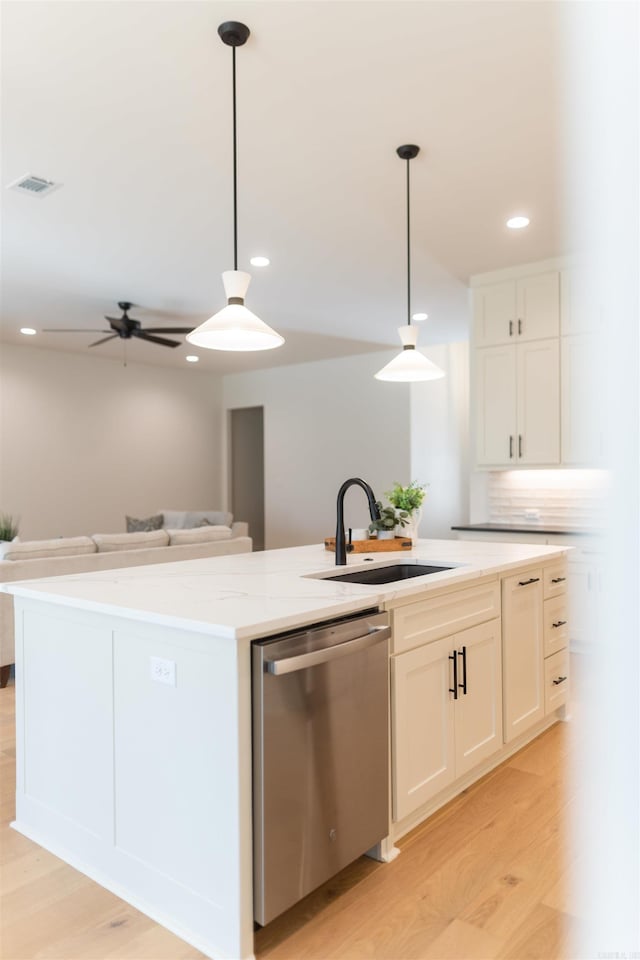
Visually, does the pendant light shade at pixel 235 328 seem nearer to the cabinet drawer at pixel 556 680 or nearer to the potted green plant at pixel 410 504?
the potted green plant at pixel 410 504

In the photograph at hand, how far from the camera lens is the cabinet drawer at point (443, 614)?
85.6 inches

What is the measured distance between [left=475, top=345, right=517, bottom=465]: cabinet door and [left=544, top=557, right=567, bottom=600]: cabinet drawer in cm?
164

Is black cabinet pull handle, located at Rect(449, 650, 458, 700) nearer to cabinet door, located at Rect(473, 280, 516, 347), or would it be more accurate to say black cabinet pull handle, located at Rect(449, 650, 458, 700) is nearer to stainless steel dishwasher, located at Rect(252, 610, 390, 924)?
stainless steel dishwasher, located at Rect(252, 610, 390, 924)

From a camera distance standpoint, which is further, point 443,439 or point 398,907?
point 443,439

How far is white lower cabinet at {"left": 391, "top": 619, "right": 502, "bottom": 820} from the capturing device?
7.07 feet

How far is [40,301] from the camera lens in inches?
225

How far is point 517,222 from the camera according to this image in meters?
3.97

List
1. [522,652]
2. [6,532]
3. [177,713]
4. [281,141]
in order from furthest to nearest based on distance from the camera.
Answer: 1. [6,532]
2. [281,141]
3. [522,652]
4. [177,713]

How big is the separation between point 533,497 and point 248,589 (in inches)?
135

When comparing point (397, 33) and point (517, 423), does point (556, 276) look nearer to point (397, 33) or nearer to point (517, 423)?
point (517, 423)

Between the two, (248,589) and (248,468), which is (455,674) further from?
(248,468)

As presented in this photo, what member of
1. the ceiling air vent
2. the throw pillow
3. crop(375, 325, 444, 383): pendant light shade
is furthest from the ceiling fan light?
the throw pillow

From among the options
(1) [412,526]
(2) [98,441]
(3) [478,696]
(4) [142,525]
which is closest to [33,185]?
(1) [412,526]

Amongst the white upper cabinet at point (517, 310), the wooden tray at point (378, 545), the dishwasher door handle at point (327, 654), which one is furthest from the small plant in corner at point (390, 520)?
the white upper cabinet at point (517, 310)
